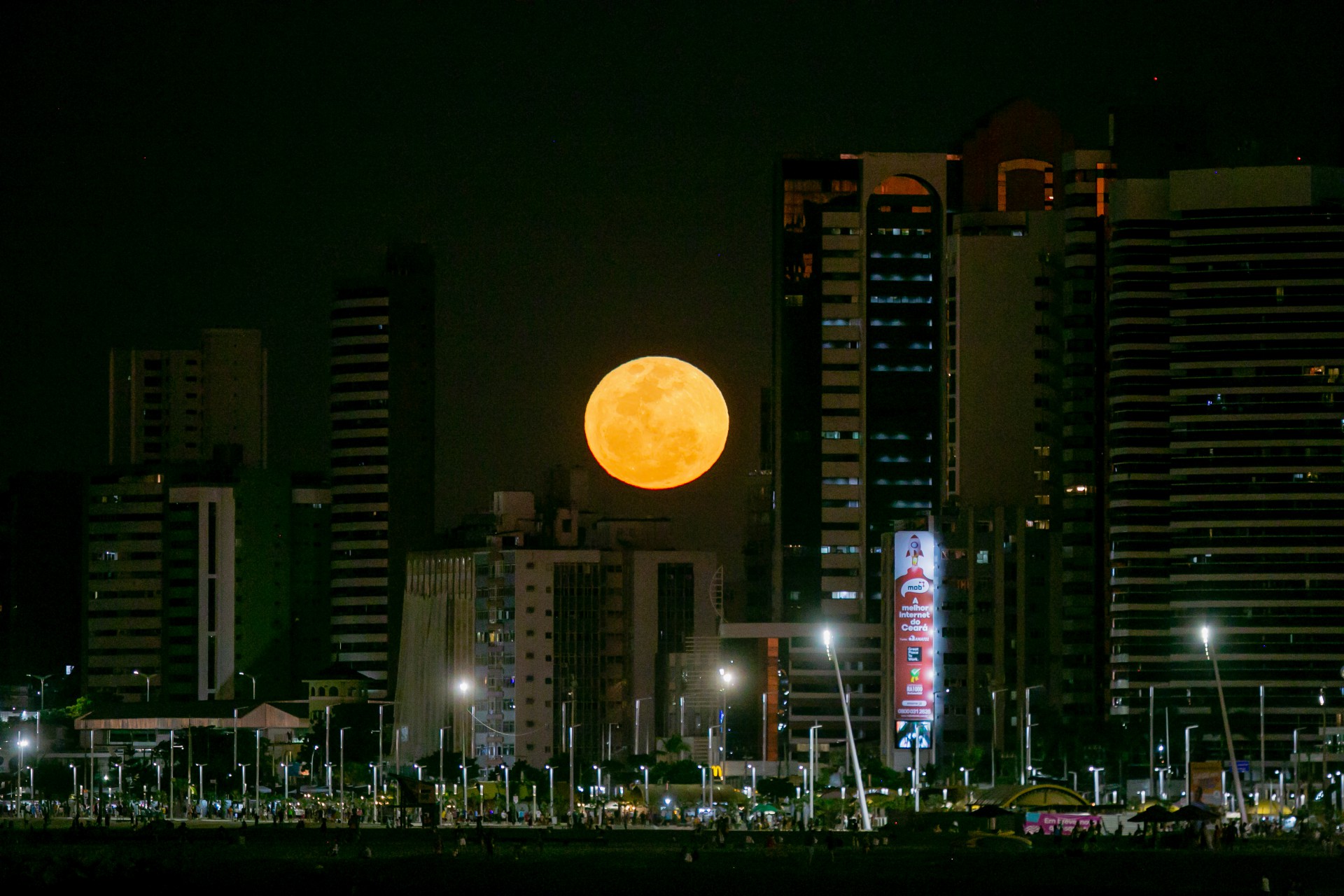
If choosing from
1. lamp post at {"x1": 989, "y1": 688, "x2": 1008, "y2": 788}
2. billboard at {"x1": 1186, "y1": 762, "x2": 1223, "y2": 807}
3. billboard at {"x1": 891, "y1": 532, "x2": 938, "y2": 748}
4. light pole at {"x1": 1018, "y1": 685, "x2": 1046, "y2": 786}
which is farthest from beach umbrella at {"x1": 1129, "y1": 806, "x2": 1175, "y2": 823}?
billboard at {"x1": 891, "y1": 532, "x2": 938, "y2": 748}

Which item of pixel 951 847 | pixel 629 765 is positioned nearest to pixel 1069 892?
pixel 951 847

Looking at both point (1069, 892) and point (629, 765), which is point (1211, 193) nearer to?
point (629, 765)

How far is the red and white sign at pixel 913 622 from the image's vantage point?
17875 cm

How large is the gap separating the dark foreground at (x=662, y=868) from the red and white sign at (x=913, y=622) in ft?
287

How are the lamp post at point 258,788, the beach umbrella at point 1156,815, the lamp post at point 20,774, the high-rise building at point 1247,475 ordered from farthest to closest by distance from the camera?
1. the high-rise building at point 1247,475
2. the lamp post at point 20,774
3. the lamp post at point 258,788
4. the beach umbrella at point 1156,815

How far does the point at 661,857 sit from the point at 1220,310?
11713 centimetres

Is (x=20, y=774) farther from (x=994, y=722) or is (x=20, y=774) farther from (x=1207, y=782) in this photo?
(x=1207, y=782)

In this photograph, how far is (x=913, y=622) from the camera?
180 meters

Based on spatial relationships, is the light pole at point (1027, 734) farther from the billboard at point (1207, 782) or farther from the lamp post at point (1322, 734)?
the billboard at point (1207, 782)

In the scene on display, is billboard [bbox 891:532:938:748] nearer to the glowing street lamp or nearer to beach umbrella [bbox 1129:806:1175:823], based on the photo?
the glowing street lamp

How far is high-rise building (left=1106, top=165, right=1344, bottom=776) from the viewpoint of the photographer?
18375 cm

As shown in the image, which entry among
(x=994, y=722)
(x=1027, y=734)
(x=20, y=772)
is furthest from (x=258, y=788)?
(x=994, y=722)

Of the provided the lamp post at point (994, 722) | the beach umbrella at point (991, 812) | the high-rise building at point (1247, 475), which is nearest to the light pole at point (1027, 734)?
the lamp post at point (994, 722)

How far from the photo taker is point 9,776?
184250mm
